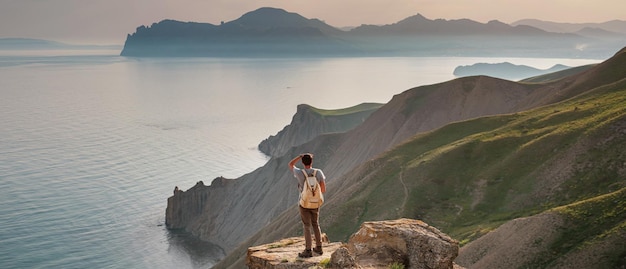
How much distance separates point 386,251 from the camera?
19.0m

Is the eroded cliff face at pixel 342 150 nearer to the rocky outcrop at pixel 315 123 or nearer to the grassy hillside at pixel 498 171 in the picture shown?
the grassy hillside at pixel 498 171

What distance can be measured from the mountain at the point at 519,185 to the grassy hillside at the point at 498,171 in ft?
0.34

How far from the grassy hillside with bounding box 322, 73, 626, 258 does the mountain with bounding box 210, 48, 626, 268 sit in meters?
0.10

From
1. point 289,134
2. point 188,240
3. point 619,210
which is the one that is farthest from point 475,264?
point 289,134

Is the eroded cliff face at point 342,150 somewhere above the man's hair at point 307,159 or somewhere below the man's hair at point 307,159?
below

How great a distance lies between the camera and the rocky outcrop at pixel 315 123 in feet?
→ 505

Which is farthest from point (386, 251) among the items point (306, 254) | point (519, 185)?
point (519, 185)

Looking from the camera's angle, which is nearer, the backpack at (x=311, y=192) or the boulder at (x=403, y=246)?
the backpack at (x=311, y=192)

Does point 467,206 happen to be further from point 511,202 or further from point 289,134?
point 289,134

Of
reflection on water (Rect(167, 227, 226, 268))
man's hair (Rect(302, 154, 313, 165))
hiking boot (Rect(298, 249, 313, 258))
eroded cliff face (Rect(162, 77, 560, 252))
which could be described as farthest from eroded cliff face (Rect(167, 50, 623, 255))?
man's hair (Rect(302, 154, 313, 165))

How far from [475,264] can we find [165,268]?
6130 centimetres

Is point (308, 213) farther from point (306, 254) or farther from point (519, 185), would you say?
point (519, 185)

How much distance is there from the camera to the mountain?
32.0 metres

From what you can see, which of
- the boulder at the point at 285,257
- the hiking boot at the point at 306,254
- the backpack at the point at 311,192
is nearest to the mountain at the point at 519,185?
the boulder at the point at 285,257
